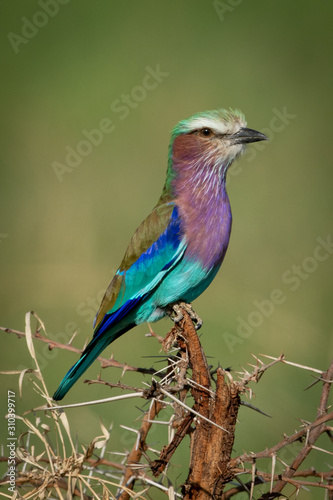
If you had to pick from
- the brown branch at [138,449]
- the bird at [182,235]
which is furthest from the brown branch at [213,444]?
the bird at [182,235]

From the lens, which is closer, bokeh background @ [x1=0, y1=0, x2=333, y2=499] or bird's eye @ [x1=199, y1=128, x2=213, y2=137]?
bird's eye @ [x1=199, y1=128, x2=213, y2=137]

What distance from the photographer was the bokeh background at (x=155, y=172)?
195 inches

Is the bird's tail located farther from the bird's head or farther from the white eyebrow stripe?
the white eyebrow stripe

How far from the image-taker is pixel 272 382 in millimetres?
4648

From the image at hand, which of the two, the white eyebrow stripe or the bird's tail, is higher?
the white eyebrow stripe

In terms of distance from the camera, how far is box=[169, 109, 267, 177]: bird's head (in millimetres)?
4059

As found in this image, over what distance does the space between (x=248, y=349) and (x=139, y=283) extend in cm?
137

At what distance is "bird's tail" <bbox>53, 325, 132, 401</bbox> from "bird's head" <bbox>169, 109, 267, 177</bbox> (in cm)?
117

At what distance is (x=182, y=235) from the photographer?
12.5ft

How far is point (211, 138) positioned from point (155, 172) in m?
1.73

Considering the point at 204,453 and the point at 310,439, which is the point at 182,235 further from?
the point at 310,439

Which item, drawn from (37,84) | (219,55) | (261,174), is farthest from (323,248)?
(37,84)

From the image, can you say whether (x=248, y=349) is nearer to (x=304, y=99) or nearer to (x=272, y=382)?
(x=272, y=382)

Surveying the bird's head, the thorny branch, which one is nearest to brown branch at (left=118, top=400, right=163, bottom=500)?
the thorny branch
